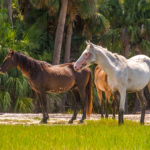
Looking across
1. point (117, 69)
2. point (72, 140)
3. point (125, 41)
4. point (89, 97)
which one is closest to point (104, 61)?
point (117, 69)

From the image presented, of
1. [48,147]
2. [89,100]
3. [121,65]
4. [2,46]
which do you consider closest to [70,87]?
[89,100]

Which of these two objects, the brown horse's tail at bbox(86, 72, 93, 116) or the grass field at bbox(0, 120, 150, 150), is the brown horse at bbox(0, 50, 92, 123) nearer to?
the brown horse's tail at bbox(86, 72, 93, 116)

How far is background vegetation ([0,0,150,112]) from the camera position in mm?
20359

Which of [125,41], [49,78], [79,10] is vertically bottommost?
[49,78]

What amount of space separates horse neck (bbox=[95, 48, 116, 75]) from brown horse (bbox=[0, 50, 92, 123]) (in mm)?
2264

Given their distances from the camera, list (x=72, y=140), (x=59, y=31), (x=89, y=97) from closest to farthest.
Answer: (x=72, y=140), (x=89, y=97), (x=59, y=31)

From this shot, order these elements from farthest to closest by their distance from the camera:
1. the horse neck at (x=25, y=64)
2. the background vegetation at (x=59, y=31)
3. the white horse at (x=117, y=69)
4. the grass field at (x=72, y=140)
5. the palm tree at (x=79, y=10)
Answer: the palm tree at (x=79, y=10) < the background vegetation at (x=59, y=31) < the horse neck at (x=25, y=64) < the white horse at (x=117, y=69) < the grass field at (x=72, y=140)

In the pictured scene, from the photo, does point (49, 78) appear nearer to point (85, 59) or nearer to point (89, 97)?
point (89, 97)

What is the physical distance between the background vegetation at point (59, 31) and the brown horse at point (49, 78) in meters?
7.76

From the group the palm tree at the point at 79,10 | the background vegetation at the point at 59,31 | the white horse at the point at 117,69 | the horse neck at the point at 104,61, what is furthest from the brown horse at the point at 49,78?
the palm tree at the point at 79,10

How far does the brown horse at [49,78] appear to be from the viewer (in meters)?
10.9

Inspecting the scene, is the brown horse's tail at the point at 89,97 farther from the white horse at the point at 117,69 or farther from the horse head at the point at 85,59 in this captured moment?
the horse head at the point at 85,59

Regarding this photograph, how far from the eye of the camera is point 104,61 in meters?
9.23

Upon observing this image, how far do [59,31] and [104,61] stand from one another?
14079mm
